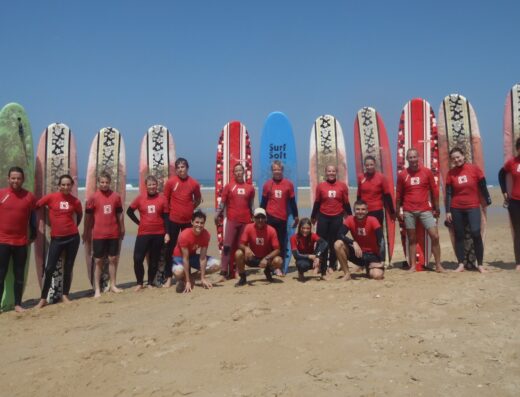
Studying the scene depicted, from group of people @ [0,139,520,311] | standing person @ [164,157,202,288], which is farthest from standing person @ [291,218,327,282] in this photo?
standing person @ [164,157,202,288]

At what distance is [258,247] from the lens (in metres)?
4.62

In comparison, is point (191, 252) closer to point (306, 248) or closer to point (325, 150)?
point (306, 248)

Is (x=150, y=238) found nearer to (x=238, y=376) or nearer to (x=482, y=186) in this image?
(x=238, y=376)

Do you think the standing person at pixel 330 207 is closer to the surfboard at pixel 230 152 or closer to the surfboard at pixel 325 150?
the surfboard at pixel 325 150

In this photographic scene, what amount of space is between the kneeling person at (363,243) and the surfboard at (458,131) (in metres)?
1.73

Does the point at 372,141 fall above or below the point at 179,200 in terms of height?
above

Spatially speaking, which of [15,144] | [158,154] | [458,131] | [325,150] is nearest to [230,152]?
[158,154]

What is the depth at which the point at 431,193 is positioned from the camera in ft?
16.0

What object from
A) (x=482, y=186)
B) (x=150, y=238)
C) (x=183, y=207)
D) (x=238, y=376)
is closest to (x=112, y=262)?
(x=150, y=238)

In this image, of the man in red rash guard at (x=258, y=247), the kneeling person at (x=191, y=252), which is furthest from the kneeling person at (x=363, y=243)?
the kneeling person at (x=191, y=252)

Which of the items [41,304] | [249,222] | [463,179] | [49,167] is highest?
[49,167]

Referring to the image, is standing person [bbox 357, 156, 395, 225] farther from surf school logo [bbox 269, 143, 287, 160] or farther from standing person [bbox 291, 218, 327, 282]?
surf school logo [bbox 269, 143, 287, 160]

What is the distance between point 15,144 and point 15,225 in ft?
4.56

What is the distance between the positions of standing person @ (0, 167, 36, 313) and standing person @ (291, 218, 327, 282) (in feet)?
9.07
